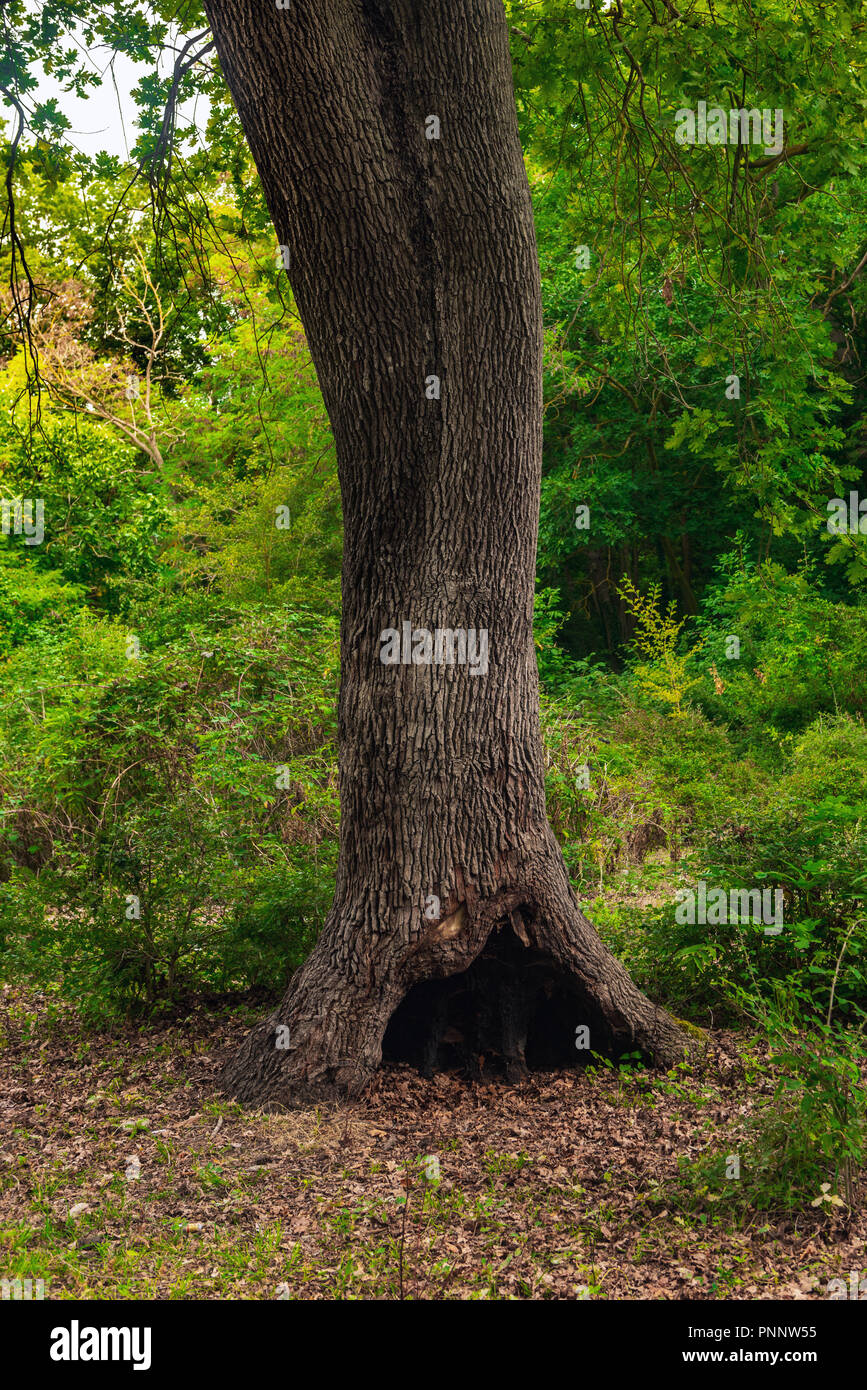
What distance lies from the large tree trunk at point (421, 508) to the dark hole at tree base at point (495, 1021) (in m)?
0.01

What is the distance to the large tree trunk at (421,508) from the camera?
407cm

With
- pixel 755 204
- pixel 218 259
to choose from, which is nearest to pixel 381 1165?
pixel 755 204

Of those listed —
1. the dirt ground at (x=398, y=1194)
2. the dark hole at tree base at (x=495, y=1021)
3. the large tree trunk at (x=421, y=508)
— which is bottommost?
the dirt ground at (x=398, y=1194)

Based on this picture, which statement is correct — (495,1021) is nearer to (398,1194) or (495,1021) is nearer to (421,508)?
(398,1194)

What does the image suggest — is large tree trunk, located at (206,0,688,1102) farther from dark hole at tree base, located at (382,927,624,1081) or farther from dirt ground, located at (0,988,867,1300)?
dirt ground, located at (0,988,867,1300)

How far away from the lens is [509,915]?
14.9ft


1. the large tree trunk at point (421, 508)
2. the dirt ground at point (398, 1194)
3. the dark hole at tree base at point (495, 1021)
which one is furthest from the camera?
the dark hole at tree base at point (495, 1021)

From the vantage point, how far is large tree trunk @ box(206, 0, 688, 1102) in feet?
13.3

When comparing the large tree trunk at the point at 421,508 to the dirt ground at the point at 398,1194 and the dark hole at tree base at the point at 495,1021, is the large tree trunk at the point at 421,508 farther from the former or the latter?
the dirt ground at the point at 398,1194

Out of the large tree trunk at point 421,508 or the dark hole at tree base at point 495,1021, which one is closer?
the large tree trunk at point 421,508

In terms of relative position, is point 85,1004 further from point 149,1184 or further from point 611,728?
point 611,728

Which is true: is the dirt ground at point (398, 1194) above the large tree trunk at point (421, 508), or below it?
below

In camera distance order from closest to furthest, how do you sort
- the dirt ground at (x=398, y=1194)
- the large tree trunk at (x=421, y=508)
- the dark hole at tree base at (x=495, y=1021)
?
1. the dirt ground at (x=398, y=1194)
2. the large tree trunk at (x=421, y=508)
3. the dark hole at tree base at (x=495, y=1021)

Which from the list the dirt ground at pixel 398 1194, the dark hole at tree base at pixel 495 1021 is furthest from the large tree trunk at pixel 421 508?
the dirt ground at pixel 398 1194
